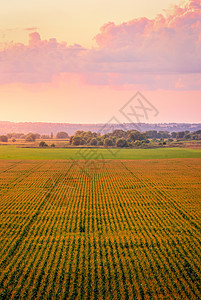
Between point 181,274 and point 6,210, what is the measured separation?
2098cm

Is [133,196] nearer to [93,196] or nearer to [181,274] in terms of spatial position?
[93,196]

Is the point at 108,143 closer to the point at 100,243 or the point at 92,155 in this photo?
the point at 92,155

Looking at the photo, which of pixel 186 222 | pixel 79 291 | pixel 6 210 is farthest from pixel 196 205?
pixel 6 210

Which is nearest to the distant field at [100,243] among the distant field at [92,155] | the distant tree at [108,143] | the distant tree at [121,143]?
the distant field at [92,155]

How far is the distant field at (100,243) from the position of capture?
1658 cm

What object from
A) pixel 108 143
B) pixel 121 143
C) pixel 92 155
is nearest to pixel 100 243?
pixel 92 155

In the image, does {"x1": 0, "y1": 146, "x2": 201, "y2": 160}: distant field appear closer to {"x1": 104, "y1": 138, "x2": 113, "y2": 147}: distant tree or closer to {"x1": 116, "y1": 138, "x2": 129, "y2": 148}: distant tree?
{"x1": 116, "y1": 138, "x2": 129, "y2": 148}: distant tree

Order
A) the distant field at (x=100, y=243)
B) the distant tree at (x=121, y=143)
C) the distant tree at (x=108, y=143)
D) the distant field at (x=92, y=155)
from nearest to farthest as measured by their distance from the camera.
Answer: the distant field at (x=100, y=243) < the distant field at (x=92, y=155) < the distant tree at (x=121, y=143) < the distant tree at (x=108, y=143)

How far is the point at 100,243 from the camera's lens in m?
22.1

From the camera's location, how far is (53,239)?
22875 mm

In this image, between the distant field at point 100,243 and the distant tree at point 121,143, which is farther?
the distant tree at point 121,143

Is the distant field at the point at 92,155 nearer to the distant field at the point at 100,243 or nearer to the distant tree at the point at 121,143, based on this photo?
the distant tree at the point at 121,143

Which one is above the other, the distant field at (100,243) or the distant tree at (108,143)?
the distant tree at (108,143)

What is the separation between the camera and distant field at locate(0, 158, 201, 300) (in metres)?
16.6
